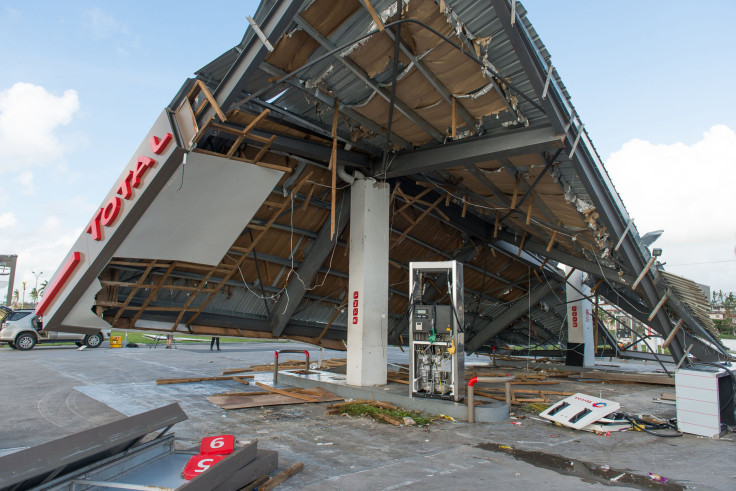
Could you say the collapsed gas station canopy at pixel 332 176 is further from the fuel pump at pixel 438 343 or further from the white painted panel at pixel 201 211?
the fuel pump at pixel 438 343

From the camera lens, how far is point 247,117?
8305 millimetres

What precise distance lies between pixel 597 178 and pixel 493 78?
3231 mm

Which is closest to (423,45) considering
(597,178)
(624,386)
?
(597,178)

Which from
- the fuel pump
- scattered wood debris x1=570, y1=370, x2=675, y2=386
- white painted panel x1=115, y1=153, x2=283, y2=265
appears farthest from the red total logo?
scattered wood debris x1=570, y1=370, x2=675, y2=386

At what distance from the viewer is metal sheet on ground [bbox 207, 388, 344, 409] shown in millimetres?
9211

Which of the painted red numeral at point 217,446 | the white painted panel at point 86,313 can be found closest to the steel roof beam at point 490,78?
the painted red numeral at point 217,446

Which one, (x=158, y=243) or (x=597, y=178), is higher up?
(x=597, y=178)

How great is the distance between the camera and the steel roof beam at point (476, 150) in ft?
25.9

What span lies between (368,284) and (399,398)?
107 inches

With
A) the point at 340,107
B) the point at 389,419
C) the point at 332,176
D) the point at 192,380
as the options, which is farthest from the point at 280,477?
the point at 192,380

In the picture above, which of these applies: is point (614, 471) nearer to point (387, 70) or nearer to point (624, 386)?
point (387, 70)

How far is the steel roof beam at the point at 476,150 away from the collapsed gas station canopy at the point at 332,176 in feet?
0.10

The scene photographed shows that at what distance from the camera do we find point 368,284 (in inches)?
419

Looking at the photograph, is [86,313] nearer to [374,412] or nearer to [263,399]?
[263,399]
